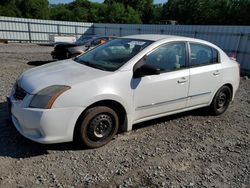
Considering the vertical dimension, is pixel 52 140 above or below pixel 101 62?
below

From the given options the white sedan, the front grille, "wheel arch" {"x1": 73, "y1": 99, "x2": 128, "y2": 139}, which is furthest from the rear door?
the front grille

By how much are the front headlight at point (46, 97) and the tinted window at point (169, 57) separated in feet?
4.71

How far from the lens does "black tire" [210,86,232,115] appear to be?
15.6 feet

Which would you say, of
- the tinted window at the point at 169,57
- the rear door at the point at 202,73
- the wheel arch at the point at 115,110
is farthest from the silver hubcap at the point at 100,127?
the rear door at the point at 202,73

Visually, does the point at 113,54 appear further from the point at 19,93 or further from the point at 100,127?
the point at 19,93

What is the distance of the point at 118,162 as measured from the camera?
3166mm

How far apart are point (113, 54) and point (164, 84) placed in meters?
1.00

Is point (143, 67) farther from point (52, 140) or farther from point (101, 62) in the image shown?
point (52, 140)

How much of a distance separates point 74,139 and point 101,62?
4.29ft

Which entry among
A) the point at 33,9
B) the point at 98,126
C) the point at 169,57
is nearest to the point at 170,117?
the point at 169,57

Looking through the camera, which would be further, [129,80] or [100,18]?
[100,18]

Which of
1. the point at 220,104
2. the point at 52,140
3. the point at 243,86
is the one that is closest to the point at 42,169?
the point at 52,140

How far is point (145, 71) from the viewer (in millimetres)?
3479

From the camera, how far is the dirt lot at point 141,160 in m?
2.81
